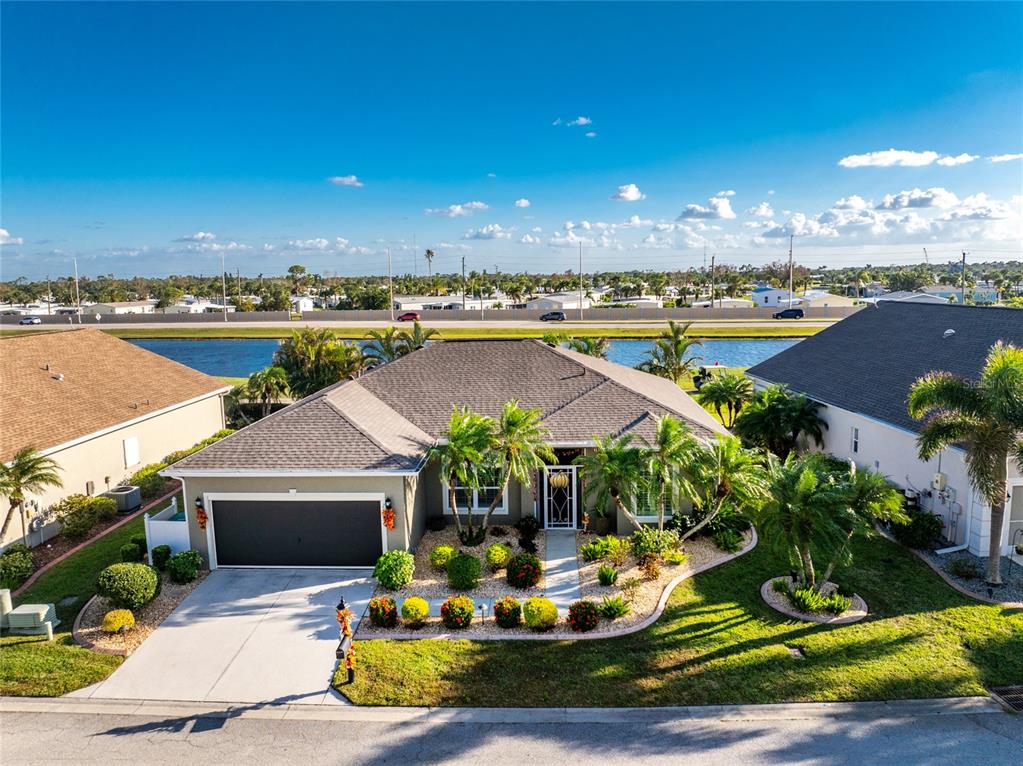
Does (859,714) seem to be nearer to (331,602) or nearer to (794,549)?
(794,549)

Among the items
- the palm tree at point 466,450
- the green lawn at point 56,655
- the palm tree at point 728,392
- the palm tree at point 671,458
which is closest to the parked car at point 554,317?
the palm tree at point 728,392

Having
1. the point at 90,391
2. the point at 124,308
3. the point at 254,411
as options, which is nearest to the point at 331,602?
the point at 90,391

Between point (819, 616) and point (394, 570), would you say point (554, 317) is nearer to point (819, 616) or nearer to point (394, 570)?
point (394, 570)

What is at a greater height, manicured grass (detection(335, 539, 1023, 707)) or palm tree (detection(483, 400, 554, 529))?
palm tree (detection(483, 400, 554, 529))

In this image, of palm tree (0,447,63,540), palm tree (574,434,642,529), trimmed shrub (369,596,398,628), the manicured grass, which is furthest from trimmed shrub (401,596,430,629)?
palm tree (0,447,63,540)

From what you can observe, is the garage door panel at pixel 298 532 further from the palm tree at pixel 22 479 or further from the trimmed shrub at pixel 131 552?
the palm tree at pixel 22 479

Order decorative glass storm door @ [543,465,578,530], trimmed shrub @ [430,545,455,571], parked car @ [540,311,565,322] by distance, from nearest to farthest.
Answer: trimmed shrub @ [430,545,455,571] < decorative glass storm door @ [543,465,578,530] < parked car @ [540,311,565,322]

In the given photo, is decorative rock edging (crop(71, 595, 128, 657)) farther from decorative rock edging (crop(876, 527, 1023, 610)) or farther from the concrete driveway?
decorative rock edging (crop(876, 527, 1023, 610))
